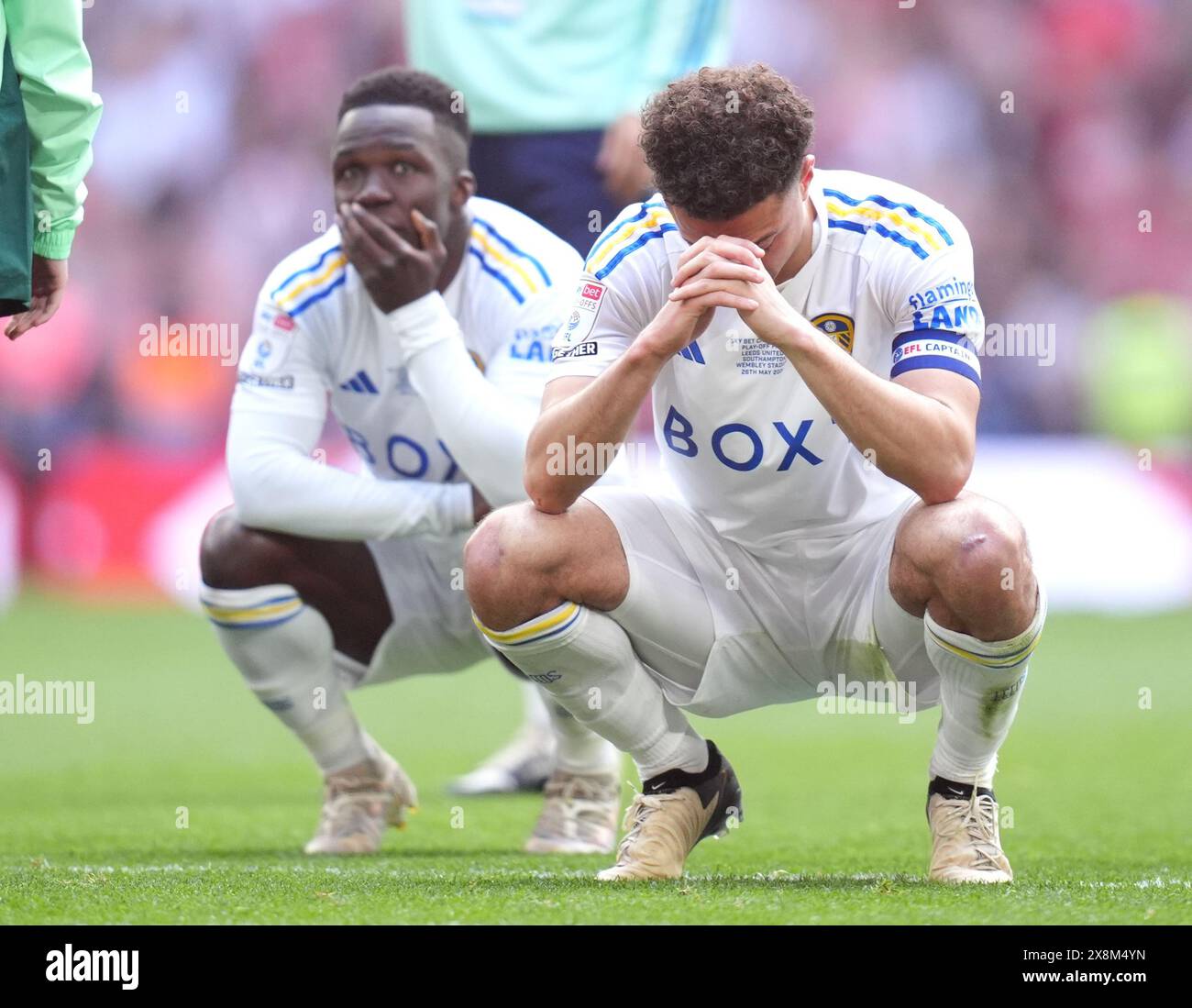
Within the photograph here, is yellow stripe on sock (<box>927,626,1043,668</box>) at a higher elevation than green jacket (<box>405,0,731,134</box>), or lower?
lower

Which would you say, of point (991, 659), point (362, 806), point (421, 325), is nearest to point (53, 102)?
point (421, 325)

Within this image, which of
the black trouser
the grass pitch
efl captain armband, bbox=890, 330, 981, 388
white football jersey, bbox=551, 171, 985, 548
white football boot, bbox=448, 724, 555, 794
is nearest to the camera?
the grass pitch

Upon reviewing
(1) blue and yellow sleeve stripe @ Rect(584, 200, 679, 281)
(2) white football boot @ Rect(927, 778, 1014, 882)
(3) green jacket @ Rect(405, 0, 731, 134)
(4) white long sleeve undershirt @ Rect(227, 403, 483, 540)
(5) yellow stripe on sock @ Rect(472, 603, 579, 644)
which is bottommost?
(2) white football boot @ Rect(927, 778, 1014, 882)

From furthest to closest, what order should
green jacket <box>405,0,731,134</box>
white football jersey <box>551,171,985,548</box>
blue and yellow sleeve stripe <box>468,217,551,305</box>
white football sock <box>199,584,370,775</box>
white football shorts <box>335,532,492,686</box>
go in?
green jacket <box>405,0,731,134</box> < white football shorts <box>335,532,492,686</box> < blue and yellow sleeve stripe <box>468,217,551,305</box> < white football sock <box>199,584,370,775</box> < white football jersey <box>551,171,985,548</box>

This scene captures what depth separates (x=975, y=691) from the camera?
336 cm

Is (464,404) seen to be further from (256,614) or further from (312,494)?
(256,614)

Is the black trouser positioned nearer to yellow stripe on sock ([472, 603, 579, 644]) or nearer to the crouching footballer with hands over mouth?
the crouching footballer with hands over mouth

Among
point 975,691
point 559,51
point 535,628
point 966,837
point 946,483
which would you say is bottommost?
point 966,837

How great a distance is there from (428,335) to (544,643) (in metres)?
1.13

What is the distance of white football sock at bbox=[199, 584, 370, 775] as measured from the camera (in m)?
4.32

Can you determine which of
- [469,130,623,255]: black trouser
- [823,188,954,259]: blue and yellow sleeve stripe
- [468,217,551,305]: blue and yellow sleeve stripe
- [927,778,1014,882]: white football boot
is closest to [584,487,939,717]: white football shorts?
[927,778,1014,882]: white football boot

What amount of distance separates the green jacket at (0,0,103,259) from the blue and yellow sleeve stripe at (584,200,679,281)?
1.04 metres

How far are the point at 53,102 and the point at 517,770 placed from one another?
2.92 metres
